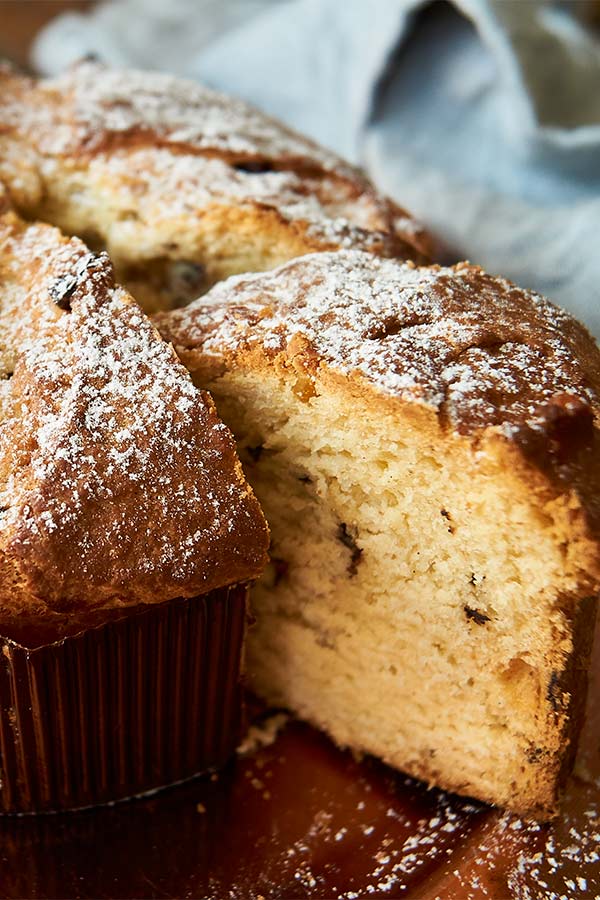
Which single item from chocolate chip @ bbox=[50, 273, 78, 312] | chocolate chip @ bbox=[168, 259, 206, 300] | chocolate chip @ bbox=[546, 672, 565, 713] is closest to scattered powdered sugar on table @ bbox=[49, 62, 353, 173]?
chocolate chip @ bbox=[168, 259, 206, 300]

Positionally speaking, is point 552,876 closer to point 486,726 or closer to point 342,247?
point 486,726

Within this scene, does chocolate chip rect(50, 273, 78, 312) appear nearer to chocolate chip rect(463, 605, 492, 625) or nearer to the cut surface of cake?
the cut surface of cake

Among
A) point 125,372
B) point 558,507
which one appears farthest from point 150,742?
point 558,507

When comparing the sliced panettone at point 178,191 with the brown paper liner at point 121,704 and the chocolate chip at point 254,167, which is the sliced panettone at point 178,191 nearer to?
the chocolate chip at point 254,167

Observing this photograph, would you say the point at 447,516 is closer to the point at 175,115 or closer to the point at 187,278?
the point at 187,278

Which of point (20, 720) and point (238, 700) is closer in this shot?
point (20, 720)

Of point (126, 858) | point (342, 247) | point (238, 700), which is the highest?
point (342, 247)

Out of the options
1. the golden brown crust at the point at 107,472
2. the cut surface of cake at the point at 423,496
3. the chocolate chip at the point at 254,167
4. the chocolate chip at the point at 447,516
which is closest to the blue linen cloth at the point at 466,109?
the chocolate chip at the point at 254,167
